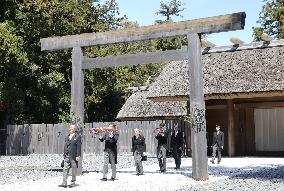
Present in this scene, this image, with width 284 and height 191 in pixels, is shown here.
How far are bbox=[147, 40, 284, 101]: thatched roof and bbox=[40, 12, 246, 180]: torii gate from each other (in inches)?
332

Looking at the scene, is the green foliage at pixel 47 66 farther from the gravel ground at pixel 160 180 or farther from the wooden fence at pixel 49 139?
the gravel ground at pixel 160 180

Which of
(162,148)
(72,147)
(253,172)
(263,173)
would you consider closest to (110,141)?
(72,147)

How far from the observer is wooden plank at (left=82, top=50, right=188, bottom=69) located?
14.3m

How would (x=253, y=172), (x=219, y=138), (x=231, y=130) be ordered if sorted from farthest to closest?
(x=231, y=130), (x=219, y=138), (x=253, y=172)

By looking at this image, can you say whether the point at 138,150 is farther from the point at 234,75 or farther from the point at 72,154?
the point at 234,75

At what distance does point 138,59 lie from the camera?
1495 centimetres

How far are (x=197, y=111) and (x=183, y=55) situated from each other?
181 cm

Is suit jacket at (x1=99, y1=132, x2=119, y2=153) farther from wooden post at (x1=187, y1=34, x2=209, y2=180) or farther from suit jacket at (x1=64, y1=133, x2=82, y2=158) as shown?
wooden post at (x1=187, y1=34, x2=209, y2=180)

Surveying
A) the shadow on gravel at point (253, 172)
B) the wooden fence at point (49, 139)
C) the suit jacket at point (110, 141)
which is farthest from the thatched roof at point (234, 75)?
the suit jacket at point (110, 141)

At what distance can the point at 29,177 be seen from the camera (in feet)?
49.5

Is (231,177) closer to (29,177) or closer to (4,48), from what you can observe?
(29,177)

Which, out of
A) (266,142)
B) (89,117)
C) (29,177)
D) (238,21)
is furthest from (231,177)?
(89,117)

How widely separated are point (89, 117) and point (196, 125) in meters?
30.9

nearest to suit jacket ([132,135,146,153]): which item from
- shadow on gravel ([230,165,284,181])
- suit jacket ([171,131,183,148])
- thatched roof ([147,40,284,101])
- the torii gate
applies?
the torii gate
